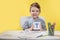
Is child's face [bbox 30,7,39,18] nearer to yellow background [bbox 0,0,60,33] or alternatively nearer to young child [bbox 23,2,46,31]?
young child [bbox 23,2,46,31]

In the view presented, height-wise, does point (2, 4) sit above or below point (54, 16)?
above

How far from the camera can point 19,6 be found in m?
2.09

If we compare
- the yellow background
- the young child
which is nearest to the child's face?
the young child

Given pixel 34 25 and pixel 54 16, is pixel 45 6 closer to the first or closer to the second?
pixel 54 16

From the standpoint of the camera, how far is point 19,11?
2090 mm

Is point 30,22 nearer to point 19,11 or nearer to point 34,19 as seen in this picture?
point 34,19

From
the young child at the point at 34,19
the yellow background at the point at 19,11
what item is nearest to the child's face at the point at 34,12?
the young child at the point at 34,19

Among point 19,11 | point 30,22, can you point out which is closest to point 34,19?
point 30,22

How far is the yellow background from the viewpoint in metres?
2.07

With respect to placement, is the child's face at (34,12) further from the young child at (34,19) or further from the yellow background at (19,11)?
the yellow background at (19,11)

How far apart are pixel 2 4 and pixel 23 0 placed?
12.7 inches

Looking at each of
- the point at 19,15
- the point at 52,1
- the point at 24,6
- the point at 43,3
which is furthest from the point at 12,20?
the point at 52,1

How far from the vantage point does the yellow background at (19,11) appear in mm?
2070

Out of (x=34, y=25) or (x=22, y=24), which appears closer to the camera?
(x=34, y=25)
